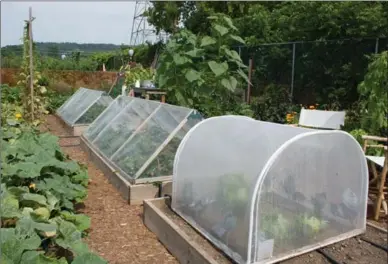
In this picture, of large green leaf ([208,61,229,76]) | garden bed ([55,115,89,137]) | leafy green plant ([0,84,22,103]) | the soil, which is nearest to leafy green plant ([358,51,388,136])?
the soil

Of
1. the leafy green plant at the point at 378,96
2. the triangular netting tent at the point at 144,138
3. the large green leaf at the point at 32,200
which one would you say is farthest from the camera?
the triangular netting tent at the point at 144,138

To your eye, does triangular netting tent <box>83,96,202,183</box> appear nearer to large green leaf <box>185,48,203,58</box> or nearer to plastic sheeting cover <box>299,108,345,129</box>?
large green leaf <box>185,48,203,58</box>

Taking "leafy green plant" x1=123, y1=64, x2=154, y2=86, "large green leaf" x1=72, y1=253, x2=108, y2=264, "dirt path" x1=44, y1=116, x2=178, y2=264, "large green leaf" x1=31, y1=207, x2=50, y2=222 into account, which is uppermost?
"leafy green plant" x1=123, y1=64, x2=154, y2=86

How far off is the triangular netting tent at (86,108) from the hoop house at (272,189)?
6.39 meters

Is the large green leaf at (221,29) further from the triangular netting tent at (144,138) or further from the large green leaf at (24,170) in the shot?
the large green leaf at (24,170)

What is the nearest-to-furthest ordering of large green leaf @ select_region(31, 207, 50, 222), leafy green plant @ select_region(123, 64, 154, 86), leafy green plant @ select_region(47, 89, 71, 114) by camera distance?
large green leaf @ select_region(31, 207, 50, 222) < leafy green plant @ select_region(123, 64, 154, 86) < leafy green plant @ select_region(47, 89, 71, 114)

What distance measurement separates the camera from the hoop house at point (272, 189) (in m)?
2.68

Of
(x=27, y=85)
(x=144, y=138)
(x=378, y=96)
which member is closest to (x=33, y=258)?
(x=144, y=138)

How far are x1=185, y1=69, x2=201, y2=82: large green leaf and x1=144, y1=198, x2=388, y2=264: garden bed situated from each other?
9.71 ft

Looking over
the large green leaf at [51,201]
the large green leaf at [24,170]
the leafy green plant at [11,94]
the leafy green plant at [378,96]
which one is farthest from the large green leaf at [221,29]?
the leafy green plant at [11,94]

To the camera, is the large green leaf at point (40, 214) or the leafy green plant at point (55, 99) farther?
the leafy green plant at point (55, 99)

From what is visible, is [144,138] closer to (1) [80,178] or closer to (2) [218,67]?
(1) [80,178]

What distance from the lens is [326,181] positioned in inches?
119

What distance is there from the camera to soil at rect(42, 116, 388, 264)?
2.96m
